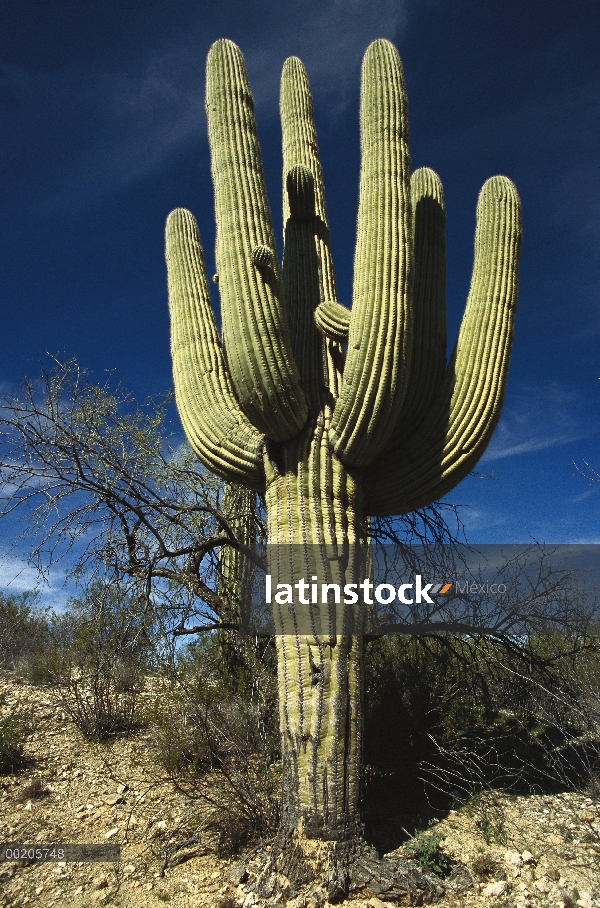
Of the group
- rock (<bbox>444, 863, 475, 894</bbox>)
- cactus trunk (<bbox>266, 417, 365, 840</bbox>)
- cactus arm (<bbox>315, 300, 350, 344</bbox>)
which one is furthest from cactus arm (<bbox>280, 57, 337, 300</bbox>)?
rock (<bbox>444, 863, 475, 894</bbox>)

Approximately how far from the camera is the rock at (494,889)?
347 cm

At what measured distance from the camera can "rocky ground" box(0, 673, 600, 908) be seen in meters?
3.53

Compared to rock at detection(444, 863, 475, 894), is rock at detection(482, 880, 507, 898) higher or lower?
lower

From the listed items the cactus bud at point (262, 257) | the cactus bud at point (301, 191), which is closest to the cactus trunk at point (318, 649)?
the cactus bud at point (262, 257)

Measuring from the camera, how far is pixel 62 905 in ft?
11.6

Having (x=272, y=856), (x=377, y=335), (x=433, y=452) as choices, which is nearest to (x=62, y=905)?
(x=272, y=856)

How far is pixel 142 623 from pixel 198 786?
1472 millimetres

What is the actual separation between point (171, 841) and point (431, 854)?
175 cm

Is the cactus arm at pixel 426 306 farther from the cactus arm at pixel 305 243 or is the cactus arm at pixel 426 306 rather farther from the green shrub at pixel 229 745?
the green shrub at pixel 229 745

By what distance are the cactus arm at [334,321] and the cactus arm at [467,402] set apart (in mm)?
858

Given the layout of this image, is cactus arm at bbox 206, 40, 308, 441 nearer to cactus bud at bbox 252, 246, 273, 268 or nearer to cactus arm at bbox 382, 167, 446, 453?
cactus bud at bbox 252, 246, 273, 268

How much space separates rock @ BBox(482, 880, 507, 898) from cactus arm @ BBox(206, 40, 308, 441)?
2.94 meters

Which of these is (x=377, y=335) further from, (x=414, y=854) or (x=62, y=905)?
(x=62, y=905)

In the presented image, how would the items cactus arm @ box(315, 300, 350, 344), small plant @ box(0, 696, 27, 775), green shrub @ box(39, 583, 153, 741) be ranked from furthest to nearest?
green shrub @ box(39, 583, 153, 741) < small plant @ box(0, 696, 27, 775) < cactus arm @ box(315, 300, 350, 344)
